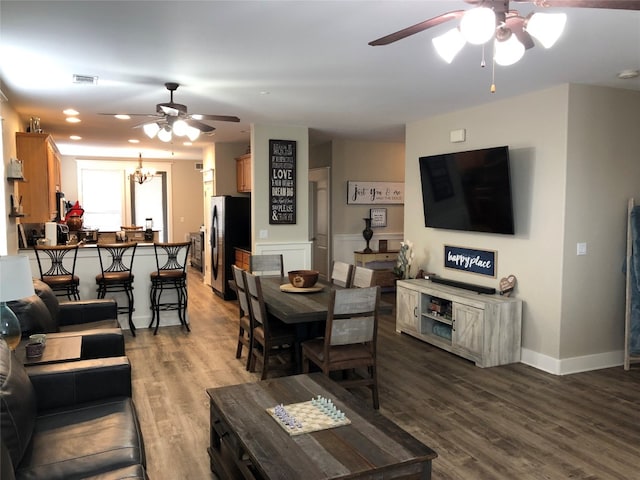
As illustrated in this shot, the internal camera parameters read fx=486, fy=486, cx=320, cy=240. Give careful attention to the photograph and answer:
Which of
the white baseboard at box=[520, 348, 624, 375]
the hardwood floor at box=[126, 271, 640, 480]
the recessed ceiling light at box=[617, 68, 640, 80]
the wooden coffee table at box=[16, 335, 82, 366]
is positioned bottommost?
the hardwood floor at box=[126, 271, 640, 480]

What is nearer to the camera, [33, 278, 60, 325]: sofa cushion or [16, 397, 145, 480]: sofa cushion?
[16, 397, 145, 480]: sofa cushion

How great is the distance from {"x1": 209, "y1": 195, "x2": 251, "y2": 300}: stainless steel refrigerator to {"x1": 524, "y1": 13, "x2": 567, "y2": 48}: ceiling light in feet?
19.5

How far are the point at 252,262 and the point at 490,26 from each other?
3967 mm

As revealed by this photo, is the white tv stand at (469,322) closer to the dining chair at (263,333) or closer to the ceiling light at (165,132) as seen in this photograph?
the dining chair at (263,333)

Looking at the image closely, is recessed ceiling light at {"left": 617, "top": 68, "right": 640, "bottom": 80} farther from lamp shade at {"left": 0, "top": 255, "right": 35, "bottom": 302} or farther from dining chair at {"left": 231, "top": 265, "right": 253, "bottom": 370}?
lamp shade at {"left": 0, "top": 255, "right": 35, "bottom": 302}

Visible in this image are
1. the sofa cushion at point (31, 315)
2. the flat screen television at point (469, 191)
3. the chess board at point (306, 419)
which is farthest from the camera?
the flat screen television at point (469, 191)

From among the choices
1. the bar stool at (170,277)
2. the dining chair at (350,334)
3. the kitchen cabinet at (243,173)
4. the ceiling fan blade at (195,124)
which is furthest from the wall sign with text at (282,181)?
the dining chair at (350,334)

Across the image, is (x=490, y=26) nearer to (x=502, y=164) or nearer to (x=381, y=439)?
(x=381, y=439)

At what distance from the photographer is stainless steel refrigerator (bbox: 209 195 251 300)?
7590 mm

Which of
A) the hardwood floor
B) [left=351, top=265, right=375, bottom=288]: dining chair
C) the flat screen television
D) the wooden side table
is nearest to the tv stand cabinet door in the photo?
the hardwood floor

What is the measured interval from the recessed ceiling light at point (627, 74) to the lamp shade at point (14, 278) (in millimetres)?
4445

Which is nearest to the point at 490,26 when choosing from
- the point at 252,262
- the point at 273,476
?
the point at 273,476

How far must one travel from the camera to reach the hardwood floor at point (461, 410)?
114 inches

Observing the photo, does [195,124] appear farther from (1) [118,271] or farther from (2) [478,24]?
(2) [478,24]
